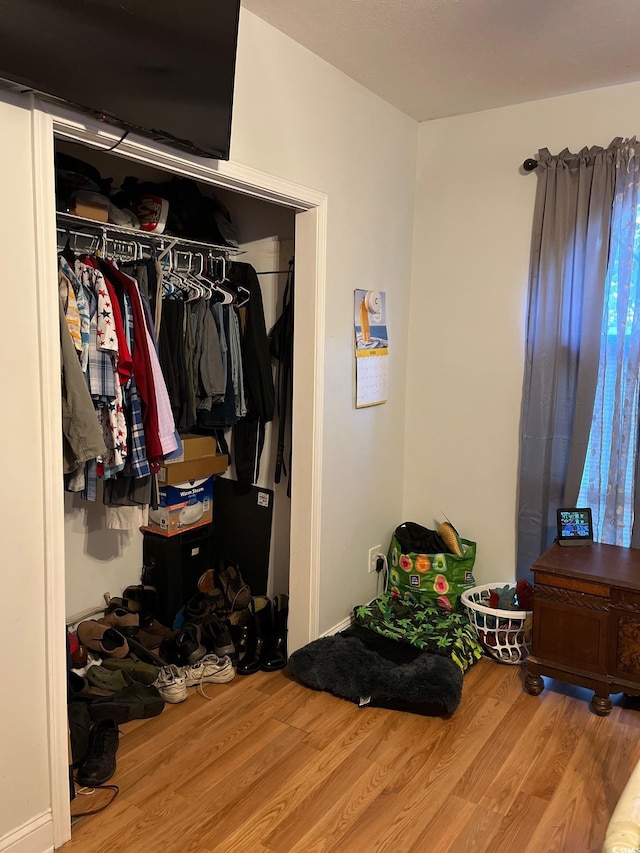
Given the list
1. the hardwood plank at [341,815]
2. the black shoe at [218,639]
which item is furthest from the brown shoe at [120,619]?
the hardwood plank at [341,815]

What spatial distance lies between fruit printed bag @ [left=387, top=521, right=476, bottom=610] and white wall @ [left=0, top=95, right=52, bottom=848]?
188 centimetres

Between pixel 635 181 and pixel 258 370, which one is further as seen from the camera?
pixel 258 370

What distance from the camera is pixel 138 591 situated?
319 cm

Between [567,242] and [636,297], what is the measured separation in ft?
1.29

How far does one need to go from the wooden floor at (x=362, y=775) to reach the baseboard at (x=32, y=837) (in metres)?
0.09

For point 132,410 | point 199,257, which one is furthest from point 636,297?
point 132,410

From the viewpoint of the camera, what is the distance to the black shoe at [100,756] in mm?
2176

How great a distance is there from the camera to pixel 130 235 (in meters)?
2.83

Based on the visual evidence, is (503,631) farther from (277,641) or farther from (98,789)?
(98,789)

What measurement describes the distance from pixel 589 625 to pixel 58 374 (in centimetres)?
215

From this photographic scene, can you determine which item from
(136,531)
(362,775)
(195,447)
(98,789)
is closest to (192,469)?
(195,447)

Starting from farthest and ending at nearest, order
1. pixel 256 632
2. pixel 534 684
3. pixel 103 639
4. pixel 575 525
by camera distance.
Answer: pixel 256 632, pixel 575 525, pixel 103 639, pixel 534 684

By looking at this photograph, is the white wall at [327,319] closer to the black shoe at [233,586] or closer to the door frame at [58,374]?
the door frame at [58,374]

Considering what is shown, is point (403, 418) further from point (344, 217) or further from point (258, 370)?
point (344, 217)
